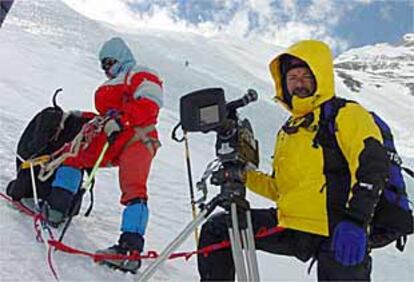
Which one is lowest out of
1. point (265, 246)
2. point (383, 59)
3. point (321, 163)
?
point (383, 59)

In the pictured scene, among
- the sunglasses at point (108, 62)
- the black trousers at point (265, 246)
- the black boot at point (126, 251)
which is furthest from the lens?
the sunglasses at point (108, 62)

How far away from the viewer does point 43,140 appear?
4395mm

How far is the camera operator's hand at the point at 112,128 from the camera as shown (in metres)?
4.03

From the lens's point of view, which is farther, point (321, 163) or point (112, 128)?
point (112, 128)

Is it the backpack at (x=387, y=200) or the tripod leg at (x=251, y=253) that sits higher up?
the backpack at (x=387, y=200)

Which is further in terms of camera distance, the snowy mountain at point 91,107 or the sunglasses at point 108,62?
the sunglasses at point 108,62

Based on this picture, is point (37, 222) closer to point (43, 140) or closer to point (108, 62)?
point (43, 140)

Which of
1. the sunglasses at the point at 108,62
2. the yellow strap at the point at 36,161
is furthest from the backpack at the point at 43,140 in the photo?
the sunglasses at the point at 108,62

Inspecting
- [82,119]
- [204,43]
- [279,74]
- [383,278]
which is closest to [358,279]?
[279,74]

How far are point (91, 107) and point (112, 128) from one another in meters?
6.84

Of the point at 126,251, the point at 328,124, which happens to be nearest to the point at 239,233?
the point at 328,124

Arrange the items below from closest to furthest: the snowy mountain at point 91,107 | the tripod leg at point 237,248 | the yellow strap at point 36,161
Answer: the tripod leg at point 237,248, the snowy mountain at point 91,107, the yellow strap at point 36,161

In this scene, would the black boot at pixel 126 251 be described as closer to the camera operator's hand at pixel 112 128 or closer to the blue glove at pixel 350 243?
the camera operator's hand at pixel 112 128

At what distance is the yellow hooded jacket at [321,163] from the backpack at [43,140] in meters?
1.35
